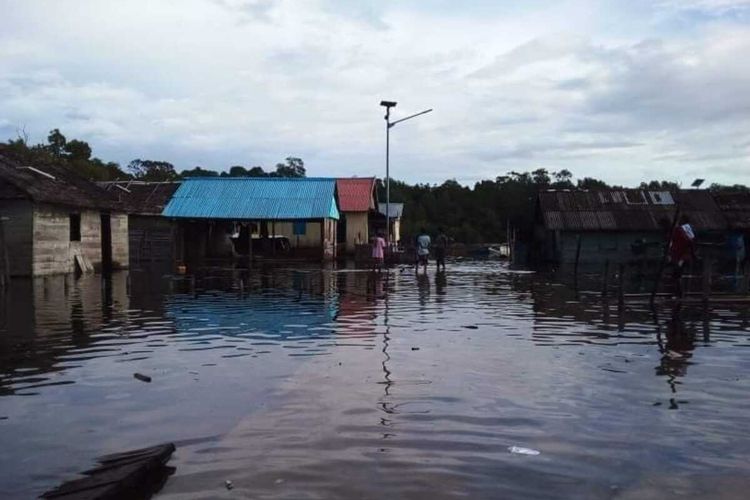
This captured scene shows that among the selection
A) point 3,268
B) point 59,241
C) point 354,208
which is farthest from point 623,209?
point 3,268

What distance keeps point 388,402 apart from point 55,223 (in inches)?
861

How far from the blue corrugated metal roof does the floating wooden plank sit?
101ft

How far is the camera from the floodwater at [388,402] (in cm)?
503

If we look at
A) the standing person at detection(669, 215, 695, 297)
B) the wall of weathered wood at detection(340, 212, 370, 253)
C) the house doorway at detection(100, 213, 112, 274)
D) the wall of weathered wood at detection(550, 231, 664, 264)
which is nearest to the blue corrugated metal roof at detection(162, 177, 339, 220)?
the house doorway at detection(100, 213, 112, 274)

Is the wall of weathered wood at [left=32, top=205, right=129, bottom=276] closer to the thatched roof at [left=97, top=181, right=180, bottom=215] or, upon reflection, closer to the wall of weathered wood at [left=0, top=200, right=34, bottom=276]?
the wall of weathered wood at [left=0, top=200, right=34, bottom=276]

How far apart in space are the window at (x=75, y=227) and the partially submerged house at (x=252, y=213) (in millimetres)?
8559

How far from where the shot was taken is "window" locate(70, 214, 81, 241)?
27.6 m

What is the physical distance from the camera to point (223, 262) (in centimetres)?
3756

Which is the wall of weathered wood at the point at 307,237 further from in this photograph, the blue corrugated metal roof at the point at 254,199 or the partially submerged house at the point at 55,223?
the partially submerged house at the point at 55,223

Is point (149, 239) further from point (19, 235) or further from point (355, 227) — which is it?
point (19, 235)

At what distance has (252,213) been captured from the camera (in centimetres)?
3650

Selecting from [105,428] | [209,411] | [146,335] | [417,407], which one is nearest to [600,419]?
[417,407]

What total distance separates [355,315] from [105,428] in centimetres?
801

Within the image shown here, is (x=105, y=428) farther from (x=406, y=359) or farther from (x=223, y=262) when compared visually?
(x=223, y=262)
